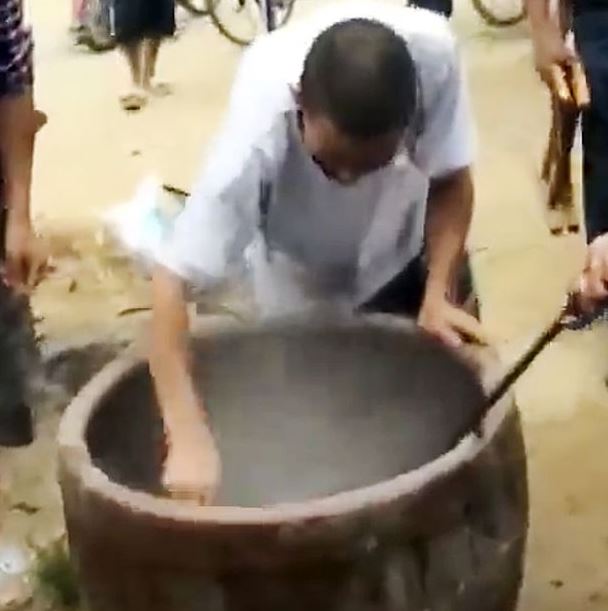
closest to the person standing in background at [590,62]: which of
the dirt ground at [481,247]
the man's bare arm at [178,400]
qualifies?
the dirt ground at [481,247]

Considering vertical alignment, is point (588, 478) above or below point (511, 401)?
below

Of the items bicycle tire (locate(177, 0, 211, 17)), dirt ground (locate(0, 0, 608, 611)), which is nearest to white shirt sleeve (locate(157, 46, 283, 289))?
dirt ground (locate(0, 0, 608, 611))

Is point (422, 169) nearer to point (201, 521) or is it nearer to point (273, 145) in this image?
point (273, 145)

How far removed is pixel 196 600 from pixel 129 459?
0.27 metres

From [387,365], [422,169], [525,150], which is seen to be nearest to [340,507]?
[387,365]

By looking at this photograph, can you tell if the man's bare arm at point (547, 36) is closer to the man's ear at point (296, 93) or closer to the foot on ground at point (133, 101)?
the man's ear at point (296, 93)

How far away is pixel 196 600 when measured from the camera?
1017mm

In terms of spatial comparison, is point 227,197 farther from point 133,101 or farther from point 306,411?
point 133,101

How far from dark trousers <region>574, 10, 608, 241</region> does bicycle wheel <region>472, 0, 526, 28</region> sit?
197 centimetres

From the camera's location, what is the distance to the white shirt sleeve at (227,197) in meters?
1.22

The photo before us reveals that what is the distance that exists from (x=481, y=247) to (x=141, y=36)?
128 centimetres

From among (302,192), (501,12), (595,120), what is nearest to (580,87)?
(595,120)

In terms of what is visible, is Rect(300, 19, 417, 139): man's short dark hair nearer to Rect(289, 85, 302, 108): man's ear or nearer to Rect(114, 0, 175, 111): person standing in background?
Rect(289, 85, 302, 108): man's ear

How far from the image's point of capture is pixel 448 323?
1.30 meters
